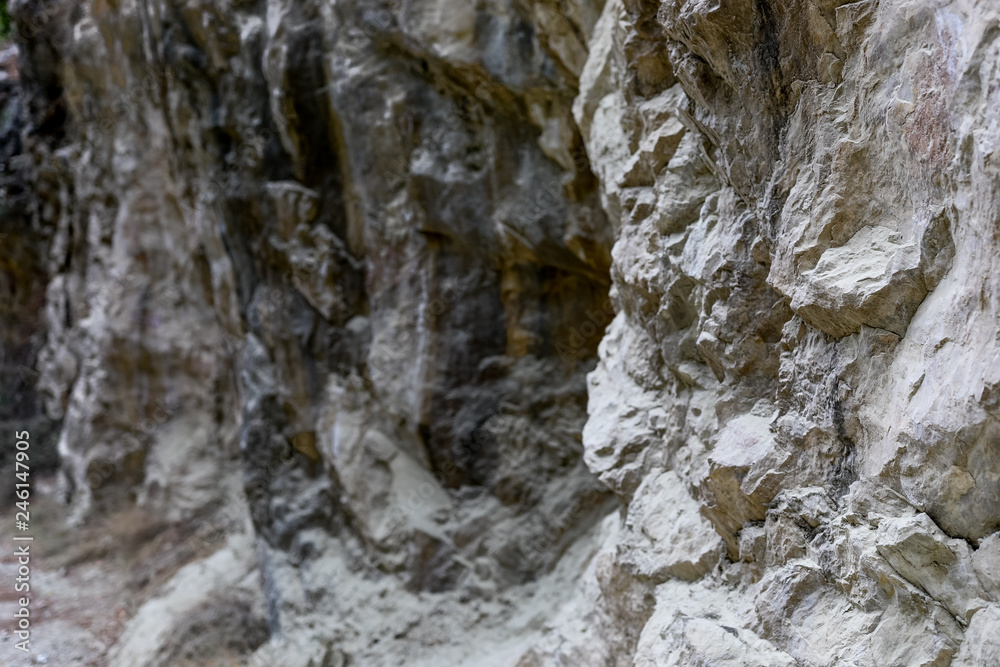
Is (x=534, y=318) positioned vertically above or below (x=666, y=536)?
above

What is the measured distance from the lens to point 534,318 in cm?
565

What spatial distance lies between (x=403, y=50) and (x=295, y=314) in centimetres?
284

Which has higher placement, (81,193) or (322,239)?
(81,193)

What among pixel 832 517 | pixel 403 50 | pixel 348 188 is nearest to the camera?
pixel 832 517

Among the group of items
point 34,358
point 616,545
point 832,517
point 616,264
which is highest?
point 34,358

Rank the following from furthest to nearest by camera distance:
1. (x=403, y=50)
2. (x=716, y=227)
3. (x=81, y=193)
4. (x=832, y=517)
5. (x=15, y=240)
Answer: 1. (x=15, y=240)
2. (x=81, y=193)
3. (x=403, y=50)
4. (x=716, y=227)
5. (x=832, y=517)

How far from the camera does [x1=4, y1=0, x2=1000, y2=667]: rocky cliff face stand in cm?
177

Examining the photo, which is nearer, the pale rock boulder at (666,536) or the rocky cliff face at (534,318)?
the rocky cliff face at (534,318)

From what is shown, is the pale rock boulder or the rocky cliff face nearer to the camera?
the rocky cliff face

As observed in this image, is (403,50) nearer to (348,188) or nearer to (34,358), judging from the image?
(348,188)

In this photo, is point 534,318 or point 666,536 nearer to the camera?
point 666,536

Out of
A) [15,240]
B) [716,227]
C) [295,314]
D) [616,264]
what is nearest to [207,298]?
[295,314]

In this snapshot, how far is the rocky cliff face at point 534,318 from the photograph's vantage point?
69.7 inches

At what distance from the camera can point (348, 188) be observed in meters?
6.29
